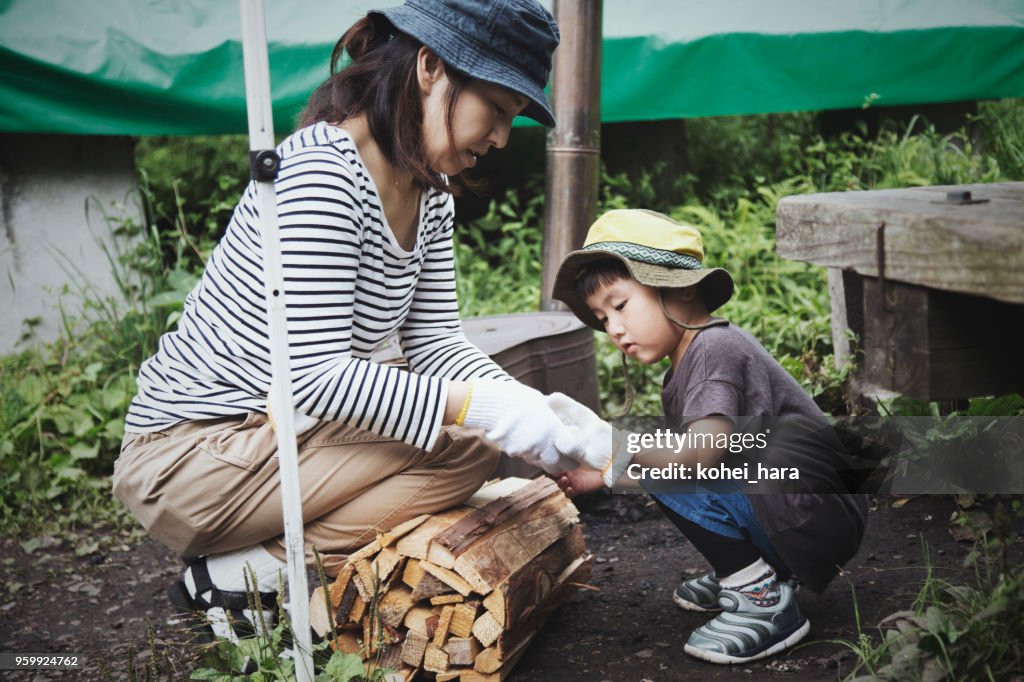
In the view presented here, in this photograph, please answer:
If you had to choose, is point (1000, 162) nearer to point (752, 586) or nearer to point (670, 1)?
point (670, 1)

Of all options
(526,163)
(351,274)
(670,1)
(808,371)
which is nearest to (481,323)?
(808,371)

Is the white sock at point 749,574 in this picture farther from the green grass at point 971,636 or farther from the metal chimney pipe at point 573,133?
the metal chimney pipe at point 573,133

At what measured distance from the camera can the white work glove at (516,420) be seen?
6.61 ft

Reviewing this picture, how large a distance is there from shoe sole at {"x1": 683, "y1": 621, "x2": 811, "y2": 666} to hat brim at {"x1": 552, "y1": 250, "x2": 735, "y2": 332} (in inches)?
30.7

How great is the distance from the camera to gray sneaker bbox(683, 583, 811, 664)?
220cm

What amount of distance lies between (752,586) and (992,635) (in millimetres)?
635

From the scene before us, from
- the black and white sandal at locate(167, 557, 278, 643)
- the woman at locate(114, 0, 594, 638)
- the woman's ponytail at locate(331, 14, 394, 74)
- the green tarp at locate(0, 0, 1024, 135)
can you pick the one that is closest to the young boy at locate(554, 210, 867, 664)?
the woman at locate(114, 0, 594, 638)

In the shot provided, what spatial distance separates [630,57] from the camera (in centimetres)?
429

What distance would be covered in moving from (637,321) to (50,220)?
306 cm

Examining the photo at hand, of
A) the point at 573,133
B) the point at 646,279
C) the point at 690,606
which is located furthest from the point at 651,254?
the point at 573,133

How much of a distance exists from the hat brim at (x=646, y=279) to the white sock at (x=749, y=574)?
612 millimetres

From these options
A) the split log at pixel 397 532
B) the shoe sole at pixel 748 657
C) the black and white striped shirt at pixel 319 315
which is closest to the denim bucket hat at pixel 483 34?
the black and white striped shirt at pixel 319 315

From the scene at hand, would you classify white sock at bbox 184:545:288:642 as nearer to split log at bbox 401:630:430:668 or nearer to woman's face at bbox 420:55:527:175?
split log at bbox 401:630:430:668

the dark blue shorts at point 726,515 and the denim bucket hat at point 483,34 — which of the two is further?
the dark blue shorts at point 726,515
